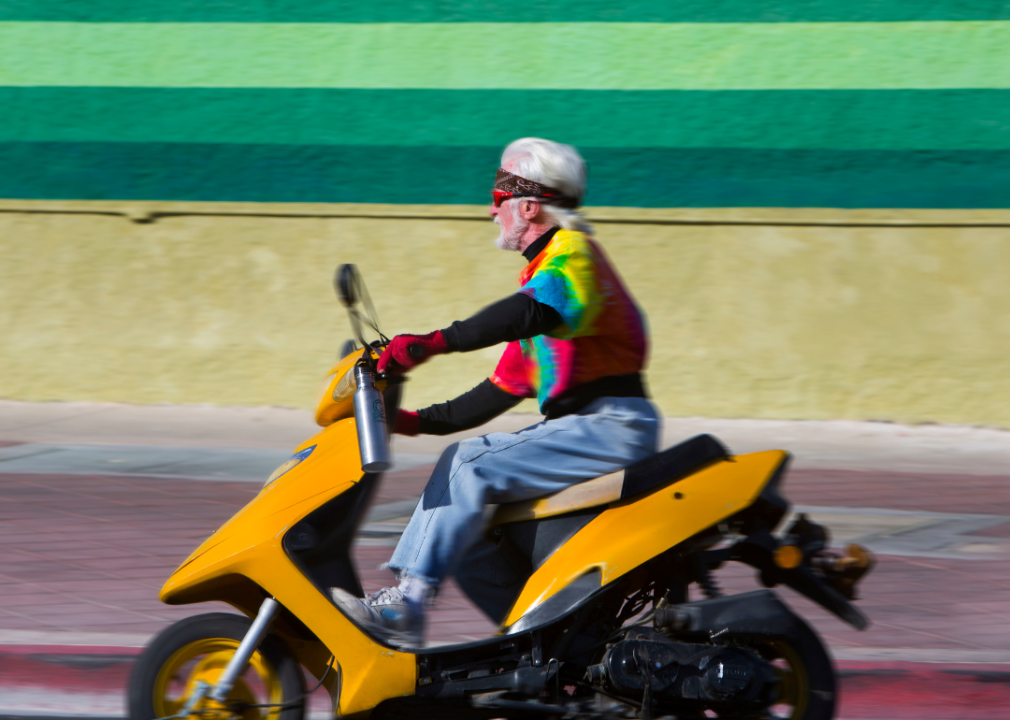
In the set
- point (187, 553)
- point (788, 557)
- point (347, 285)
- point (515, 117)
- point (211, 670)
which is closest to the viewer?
point (347, 285)

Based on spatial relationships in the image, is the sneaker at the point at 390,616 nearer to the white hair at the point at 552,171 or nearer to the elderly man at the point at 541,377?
the elderly man at the point at 541,377

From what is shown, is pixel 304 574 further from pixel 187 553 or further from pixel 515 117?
pixel 515 117

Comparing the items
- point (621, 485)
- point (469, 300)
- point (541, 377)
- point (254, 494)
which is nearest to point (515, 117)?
point (469, 300)

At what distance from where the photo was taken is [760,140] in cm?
1057

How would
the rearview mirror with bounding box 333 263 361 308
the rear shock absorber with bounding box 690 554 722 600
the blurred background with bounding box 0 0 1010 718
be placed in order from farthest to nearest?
the blurred background with bounding box 0 0 1010 718 < the rear shock absorber with bounding box 690 554 722 600 < the rearview mirror with bounding box 333 263 361 308

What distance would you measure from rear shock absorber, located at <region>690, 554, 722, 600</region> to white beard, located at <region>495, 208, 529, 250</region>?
0.95 meters

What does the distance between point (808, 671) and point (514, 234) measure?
4.48 feet

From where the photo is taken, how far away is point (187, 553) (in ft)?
20.7

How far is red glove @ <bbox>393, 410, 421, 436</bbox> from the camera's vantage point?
3916 mm

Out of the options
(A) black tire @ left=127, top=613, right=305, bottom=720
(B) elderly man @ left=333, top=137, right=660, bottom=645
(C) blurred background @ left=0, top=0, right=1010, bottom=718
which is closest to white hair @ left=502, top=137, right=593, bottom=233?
(B) elderly man @ left=333, top=137, right=660, bottom=645

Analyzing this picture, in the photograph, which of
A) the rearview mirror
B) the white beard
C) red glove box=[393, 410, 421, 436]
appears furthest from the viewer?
red glove box=[393, 410, 421, 436]

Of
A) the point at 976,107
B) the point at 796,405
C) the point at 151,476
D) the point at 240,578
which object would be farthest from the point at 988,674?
the point at 976,107
